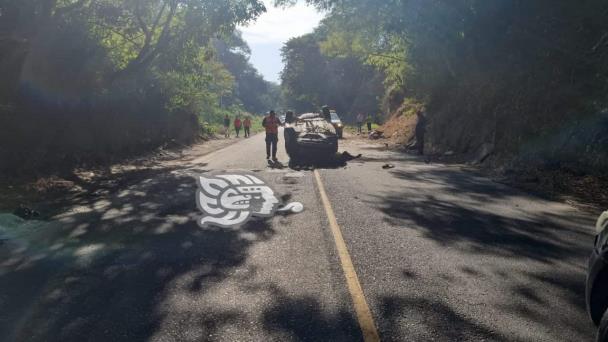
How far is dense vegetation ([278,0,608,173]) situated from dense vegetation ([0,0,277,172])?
7493 millimetres

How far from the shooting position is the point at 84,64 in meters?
16.8

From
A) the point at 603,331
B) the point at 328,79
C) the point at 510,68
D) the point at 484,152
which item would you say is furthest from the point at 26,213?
the point at 328,79

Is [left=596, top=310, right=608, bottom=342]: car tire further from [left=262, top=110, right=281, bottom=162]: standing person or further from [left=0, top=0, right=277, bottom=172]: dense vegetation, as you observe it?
[left=262, top=110, right=281, bottom=162]: standing person

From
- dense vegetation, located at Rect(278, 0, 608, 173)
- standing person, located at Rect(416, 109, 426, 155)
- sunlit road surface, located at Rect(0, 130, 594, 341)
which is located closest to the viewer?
sunlit road surface, located at Rect(0, 130, 594, 341)

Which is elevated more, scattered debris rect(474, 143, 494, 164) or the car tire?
the car tire

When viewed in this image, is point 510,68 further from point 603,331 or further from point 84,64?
point 603,331

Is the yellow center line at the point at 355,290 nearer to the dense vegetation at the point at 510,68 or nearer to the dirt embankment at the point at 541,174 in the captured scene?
the dirt embankment at the point at 541,174

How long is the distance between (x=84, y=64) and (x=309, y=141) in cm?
800

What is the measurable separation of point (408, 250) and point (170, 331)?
10.9 feet

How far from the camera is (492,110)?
67.1 feet

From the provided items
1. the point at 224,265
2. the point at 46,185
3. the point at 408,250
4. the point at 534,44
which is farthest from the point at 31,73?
the point at 534,44

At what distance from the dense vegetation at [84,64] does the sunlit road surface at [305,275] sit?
637cm

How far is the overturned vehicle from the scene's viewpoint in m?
17.3

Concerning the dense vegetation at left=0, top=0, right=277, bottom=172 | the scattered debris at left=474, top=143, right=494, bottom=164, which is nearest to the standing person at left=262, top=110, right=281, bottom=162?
the dense vegetation at left=0, top=0, right=277, bottom=172
